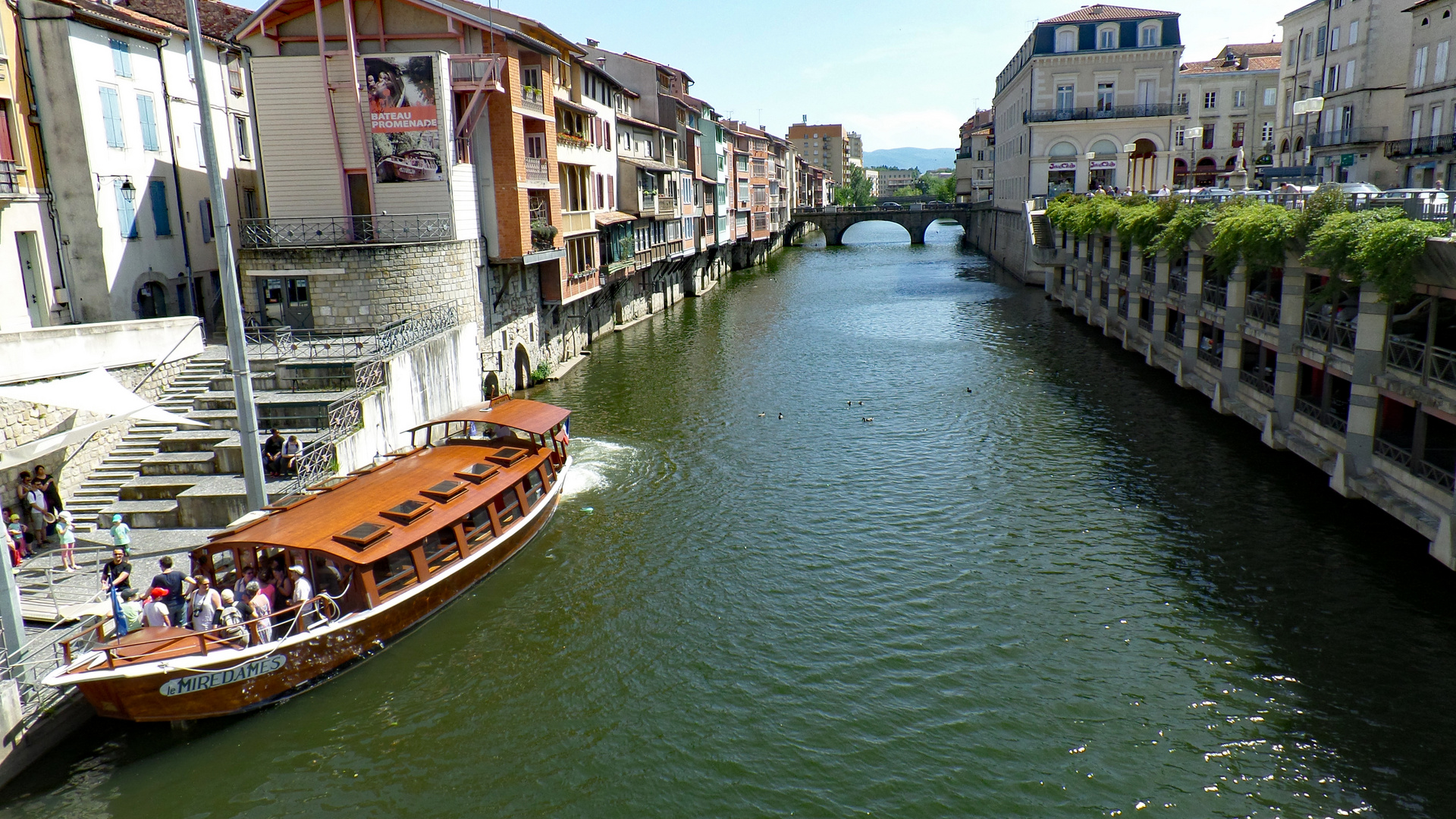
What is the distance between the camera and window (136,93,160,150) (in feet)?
106

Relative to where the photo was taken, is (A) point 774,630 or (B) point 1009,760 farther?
(A) point 774,630

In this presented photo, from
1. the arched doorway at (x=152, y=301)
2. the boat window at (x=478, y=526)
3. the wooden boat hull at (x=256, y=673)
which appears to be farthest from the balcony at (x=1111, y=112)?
the wooden boat hull at (x=256, y=673)

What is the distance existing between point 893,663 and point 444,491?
10.9m

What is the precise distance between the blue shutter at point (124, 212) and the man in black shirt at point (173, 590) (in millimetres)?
19727

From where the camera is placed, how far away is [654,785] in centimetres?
1487

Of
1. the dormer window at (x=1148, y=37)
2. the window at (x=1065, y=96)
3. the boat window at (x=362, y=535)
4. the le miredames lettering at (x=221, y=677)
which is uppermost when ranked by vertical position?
the dormer window at (x=1148, y=37)

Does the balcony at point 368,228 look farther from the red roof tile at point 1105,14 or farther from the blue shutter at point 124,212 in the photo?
the red roof tile at point 1105,14

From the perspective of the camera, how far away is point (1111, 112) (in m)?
77.8

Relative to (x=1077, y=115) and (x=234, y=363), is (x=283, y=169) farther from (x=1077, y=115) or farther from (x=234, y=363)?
(x=1077, y=115)

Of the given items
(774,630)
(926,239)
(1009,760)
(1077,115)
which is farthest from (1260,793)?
(926,239)

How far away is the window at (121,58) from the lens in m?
30.7

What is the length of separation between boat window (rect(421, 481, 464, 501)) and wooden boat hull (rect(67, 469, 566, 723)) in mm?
1645

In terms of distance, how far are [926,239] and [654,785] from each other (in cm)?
15987

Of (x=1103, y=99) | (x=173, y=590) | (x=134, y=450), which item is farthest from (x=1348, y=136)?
(x=173, y=590)
